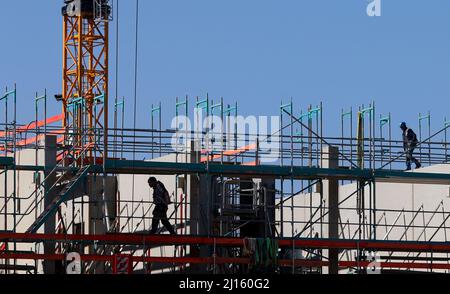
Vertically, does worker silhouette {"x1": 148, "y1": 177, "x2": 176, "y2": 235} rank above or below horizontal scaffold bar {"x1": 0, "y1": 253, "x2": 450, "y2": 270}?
above

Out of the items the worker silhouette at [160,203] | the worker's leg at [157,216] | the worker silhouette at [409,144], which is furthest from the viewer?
the worker silhouette at [409,144]

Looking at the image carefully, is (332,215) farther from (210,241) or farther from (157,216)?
(157,216)

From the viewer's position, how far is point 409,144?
167 ft

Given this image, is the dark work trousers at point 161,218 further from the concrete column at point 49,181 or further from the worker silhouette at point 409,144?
the worker silhouette at point 409,144

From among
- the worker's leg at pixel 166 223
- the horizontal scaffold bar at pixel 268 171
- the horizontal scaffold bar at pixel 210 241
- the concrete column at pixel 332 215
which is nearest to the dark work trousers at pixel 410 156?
the horizontal scaffold bar at pixel 268 171

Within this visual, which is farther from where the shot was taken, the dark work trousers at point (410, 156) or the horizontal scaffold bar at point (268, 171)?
the dark work trousers at point (410, 156)

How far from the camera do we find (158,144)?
165 ft

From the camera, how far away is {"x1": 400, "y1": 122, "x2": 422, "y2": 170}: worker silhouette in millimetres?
50781

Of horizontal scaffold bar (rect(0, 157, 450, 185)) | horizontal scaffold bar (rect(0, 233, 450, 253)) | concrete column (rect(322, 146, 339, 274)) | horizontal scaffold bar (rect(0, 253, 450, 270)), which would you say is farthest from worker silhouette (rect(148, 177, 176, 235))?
concrete column (rect(322, 146, 339, 274))

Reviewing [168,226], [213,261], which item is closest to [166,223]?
[168,226]

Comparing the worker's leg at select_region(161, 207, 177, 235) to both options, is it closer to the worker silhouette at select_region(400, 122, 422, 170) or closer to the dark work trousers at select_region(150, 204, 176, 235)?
the dark work trousers at select_region(150, 204, 176, 235)

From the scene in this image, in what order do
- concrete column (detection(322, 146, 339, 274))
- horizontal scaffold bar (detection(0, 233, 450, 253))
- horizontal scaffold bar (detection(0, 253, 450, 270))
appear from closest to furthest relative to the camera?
horizontal scaffold bar (detection(0, 233, 450, 253)), horizontal scaffold bar (detection(0, 253, 450, 270)), concrete column (detection(322, 146, 339, 274))

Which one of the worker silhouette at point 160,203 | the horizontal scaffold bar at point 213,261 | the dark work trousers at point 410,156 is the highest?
the dark work trousers at point 410,156

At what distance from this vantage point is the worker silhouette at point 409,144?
1999 inches
